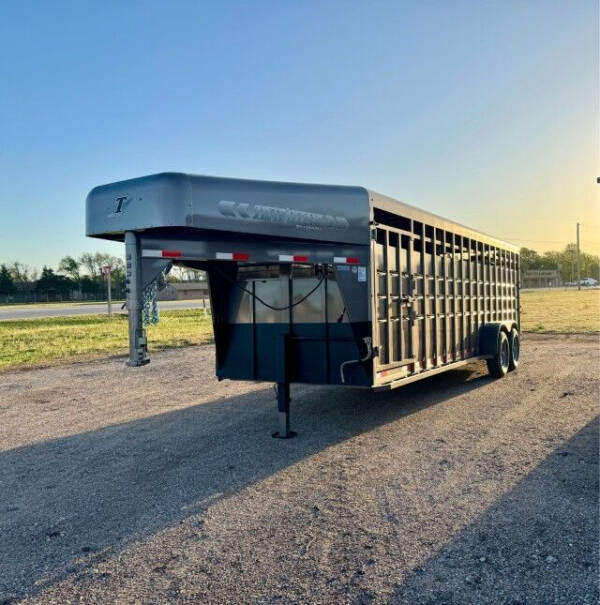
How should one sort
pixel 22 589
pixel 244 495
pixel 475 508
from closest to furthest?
pixel 22 589 → pixel 475 508 → pixel 244 495

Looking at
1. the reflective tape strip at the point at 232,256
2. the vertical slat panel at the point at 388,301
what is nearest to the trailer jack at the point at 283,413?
the vertical slat panel at the point at 388,301

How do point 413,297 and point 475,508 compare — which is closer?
point 475,508

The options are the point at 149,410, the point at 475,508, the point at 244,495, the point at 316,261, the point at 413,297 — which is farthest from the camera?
the point at 149,410

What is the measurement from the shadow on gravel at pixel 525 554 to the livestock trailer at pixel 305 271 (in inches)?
84.2

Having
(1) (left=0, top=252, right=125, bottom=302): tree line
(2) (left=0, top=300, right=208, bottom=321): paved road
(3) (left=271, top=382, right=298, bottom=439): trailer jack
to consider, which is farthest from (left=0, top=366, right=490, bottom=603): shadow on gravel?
(1) (left=0, top=252, right=125, bottom=302): tree line

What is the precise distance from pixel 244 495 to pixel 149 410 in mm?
3814

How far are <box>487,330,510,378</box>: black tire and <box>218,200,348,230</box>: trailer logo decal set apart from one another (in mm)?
5236

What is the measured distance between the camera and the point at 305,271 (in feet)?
21.9

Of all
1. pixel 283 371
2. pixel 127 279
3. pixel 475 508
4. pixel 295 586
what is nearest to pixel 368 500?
pixel 475 508

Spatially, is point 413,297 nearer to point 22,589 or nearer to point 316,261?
point 316,261

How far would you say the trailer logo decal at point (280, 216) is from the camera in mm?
4969

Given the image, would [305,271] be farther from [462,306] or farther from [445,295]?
[462,306]

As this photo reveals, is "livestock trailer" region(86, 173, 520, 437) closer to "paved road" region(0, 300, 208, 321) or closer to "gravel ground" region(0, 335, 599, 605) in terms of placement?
"gravel ground" region(0, 335, 599, 605)

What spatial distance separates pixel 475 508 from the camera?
169 inches
